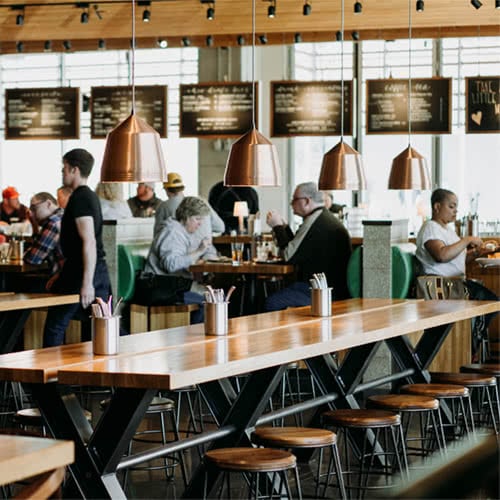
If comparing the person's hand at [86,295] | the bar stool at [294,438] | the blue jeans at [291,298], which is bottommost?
the bar stool at [294,438]

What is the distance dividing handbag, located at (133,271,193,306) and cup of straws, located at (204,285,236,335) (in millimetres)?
3577

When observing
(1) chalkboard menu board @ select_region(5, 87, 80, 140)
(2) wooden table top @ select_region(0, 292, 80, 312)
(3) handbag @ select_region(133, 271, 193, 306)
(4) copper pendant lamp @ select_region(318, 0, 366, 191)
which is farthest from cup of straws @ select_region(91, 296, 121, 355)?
(1) chalkboard menu board @ select_region(5, 87, 80, 140)

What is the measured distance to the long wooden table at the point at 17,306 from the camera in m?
5.88

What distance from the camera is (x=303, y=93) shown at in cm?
1145

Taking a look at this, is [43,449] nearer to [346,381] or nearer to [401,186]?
[346,381]

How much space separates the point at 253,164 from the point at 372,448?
1545mm

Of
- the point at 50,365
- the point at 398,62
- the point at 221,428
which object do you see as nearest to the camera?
the point at 50,365

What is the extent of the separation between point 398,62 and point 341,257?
6.70 metres

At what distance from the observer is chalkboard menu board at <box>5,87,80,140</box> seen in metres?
12.1

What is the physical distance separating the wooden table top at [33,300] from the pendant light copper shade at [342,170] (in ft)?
5.59

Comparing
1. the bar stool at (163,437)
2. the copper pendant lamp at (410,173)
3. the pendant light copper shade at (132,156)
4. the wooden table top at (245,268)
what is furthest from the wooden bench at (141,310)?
the pendant light copper shade at (132,156)

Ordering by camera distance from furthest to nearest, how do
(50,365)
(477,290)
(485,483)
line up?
(477,290) → (50,365) → (485,483)

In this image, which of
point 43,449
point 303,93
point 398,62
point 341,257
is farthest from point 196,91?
point 43,449

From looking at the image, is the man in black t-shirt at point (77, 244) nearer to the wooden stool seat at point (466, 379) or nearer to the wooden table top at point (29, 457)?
the wooden stool seat at point (466, 379)
